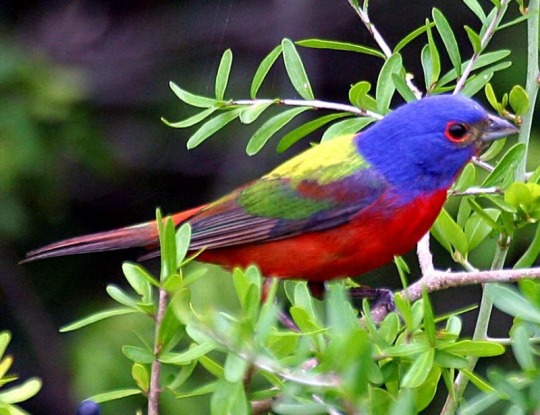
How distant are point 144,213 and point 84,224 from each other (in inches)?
14.0

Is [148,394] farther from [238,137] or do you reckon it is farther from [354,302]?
[238,137]

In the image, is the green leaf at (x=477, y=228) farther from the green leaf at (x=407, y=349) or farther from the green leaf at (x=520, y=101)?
the green leaf at (x=407, y=349)

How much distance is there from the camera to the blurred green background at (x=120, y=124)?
6.14 m

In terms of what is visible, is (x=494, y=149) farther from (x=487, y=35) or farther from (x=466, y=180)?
(x=487, y=35)

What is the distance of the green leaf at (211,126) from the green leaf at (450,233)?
0.61m

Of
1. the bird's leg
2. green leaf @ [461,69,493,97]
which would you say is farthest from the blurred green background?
green leaf @ [461,69,493,97]

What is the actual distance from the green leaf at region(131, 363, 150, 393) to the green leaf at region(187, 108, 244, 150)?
86 cm

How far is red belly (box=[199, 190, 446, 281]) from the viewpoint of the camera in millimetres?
3350

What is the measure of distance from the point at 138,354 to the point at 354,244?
128 cm

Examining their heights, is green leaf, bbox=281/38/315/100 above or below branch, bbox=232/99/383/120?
above

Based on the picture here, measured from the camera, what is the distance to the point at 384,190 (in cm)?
351

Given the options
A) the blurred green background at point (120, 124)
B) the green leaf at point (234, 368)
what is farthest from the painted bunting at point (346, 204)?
the blurred green background at point (120, 124)

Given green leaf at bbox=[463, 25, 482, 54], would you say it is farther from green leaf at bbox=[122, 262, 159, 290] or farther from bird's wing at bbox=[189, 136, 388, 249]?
green leaf at bbox=[122, 262, 159, 290]

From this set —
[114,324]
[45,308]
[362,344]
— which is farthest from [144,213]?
[362,344]
